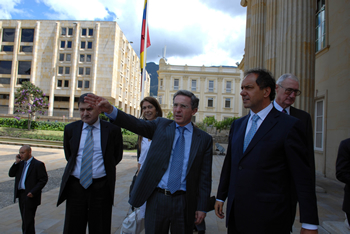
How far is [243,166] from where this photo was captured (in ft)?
6.43

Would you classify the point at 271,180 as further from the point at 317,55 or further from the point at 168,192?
the point at 317,55

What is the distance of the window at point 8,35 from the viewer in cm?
5262

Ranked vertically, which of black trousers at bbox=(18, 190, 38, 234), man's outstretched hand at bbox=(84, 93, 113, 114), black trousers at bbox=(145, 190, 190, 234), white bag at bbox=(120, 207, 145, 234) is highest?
man's outstretched hand at bbox=(84, 93, 113, 114)

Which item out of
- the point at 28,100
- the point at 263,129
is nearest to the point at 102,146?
the point at 263,129

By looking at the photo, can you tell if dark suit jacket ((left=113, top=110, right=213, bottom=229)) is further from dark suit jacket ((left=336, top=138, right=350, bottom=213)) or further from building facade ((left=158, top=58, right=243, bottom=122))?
building facade ((left=158, top=58, right=243, bottom=122))

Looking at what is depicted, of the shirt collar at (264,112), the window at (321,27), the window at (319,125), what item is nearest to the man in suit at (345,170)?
the shirt collar at (264,112)

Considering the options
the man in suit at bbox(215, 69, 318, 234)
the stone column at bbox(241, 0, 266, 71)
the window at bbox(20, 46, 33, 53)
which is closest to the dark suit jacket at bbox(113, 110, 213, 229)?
the man in suit at bbox(215, 69, 318, 234)

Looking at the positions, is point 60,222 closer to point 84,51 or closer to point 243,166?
point 243,166

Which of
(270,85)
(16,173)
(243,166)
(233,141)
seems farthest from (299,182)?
(16,173)

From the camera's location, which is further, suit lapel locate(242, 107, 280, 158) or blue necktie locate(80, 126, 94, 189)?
blue necktie locate(80, 126, 94, 189)

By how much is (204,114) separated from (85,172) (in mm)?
54707

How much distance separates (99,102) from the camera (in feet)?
6.50

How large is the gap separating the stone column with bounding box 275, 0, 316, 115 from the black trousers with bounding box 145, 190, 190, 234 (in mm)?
5389

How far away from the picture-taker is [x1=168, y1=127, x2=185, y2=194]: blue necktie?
2.17 m
